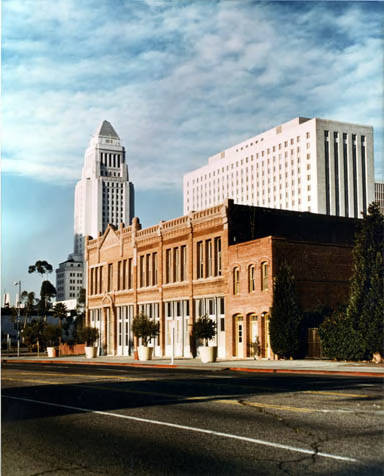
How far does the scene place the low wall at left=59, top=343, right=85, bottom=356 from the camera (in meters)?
67.5

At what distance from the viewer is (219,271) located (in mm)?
44281

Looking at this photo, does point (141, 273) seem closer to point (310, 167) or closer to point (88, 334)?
point (88, 334)

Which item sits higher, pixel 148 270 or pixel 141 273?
pixel 148 270

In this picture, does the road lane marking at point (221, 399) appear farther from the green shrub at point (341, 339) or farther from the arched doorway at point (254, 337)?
the arched doorway at point (254, 337)

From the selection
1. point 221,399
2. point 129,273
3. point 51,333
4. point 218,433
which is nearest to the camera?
point 218,433

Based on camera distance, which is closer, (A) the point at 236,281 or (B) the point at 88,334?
(A) the point at 236,281

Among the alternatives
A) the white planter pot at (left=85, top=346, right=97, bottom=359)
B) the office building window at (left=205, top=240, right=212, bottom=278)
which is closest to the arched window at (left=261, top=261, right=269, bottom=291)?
the office building window at (left=205, top=240, right=212, bottom=278)

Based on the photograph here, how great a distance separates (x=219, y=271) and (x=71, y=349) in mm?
28548

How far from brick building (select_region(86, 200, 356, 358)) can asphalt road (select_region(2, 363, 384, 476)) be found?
22727mm

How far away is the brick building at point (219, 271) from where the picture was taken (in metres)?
39.6

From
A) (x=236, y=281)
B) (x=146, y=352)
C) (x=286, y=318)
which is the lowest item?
(x=146, y=352)

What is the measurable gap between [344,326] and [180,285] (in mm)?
17884

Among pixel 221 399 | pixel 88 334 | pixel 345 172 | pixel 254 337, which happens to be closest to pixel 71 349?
pixel 88 334

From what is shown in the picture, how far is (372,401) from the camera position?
43.6 ft
